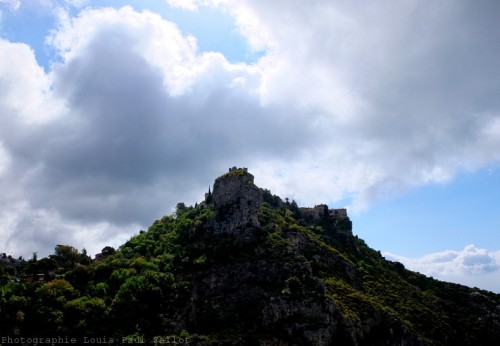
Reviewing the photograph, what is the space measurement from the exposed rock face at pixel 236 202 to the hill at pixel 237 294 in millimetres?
354

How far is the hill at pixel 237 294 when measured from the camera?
92.7 meters

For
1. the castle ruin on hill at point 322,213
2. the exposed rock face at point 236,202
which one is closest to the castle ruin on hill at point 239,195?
Result: the exposed rock face at point 236,202

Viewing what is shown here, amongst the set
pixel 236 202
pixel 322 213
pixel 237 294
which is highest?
pixel 322 213

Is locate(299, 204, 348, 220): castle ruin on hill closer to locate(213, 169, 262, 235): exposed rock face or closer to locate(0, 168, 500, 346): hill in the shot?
locate(0, 168, 500, 346): hill

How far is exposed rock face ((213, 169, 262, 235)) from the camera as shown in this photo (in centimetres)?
12738

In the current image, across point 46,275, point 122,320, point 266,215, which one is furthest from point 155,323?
point 266,215

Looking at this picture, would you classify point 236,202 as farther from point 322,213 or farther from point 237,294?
point 322,213

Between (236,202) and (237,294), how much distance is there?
35.0 meters

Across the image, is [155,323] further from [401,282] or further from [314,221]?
[314,221]

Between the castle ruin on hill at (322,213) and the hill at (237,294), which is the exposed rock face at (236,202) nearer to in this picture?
the hill at (237,294)

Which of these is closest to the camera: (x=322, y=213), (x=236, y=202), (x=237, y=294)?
(x=237, y=294)

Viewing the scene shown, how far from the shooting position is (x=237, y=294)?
104438 millimetres

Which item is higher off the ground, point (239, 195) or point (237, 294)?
point (239, 195)

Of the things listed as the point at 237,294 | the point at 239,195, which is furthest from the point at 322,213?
the point at 237,294
